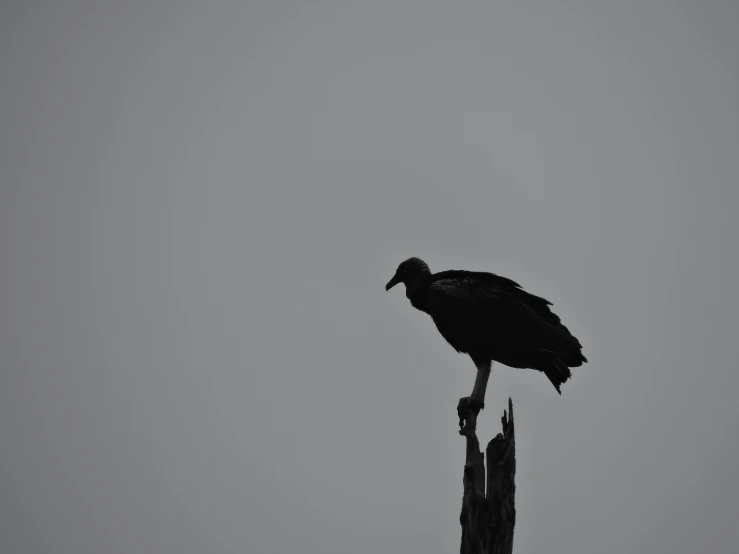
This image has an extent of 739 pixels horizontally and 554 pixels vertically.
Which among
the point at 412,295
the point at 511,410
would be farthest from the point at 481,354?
the point at 511,410

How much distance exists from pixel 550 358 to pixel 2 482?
538 feet

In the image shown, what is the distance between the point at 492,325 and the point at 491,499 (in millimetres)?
2776

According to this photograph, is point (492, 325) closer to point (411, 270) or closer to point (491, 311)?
point (491, 311)

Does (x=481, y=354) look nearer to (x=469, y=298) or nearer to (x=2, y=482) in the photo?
(x=469, y=298)

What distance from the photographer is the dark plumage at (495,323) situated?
31.7 ft

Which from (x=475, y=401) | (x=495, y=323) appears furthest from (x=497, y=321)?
(x=475, y=401)

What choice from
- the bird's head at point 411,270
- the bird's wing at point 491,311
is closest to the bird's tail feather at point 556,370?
the bird's wing at point 491,311

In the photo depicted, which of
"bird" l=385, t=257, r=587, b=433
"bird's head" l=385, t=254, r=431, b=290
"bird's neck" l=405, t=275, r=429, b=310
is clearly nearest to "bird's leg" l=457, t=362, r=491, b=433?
"bird" l=385, t=257, r=587, b=433

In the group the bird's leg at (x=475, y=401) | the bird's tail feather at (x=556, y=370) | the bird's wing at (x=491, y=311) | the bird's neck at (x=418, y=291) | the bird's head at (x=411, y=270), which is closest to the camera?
the bird's leg at (x=475, y=401)

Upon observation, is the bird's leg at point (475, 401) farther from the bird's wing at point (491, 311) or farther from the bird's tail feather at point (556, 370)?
the bird's tail feather at point (556, 370)

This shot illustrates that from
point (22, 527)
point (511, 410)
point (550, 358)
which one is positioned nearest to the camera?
point (511, 410)

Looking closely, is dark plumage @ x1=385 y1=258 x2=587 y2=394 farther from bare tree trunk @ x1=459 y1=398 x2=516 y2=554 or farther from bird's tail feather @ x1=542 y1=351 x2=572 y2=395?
bare tree trunk @ x1=459 y1=398 x2=516 y2=554

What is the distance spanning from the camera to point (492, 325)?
1009cm

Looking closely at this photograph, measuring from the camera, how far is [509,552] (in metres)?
7.57
